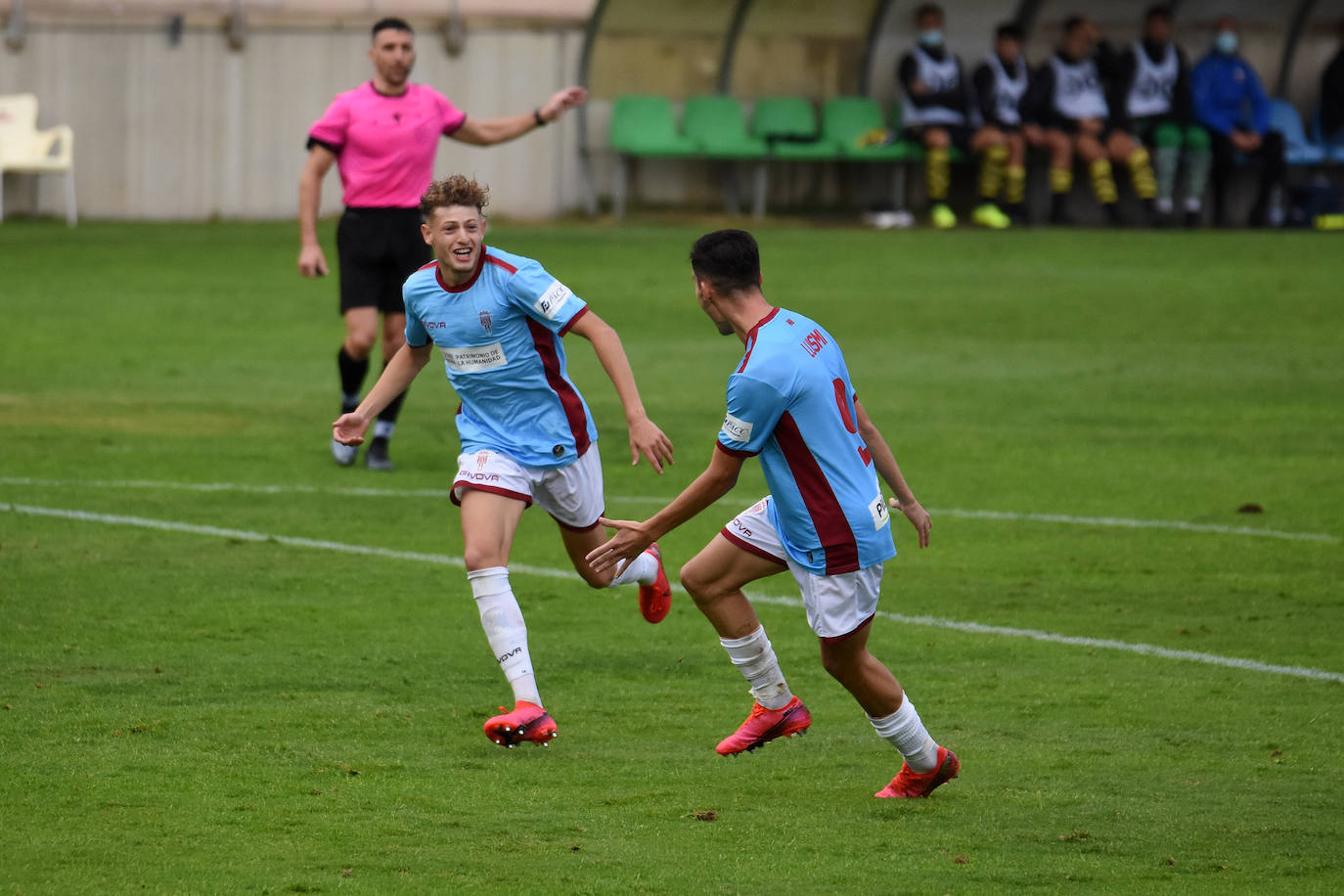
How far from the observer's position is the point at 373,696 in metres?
6.49

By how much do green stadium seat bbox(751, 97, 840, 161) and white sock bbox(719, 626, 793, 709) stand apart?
19.4m

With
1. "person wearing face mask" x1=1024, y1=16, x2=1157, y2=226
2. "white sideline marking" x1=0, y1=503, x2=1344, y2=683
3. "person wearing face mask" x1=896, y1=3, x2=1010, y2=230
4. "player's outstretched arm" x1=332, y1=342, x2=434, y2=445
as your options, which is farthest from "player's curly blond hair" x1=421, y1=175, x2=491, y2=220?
"person wearing face mask" x1=1024, y1=16, x2=1157, y2=226

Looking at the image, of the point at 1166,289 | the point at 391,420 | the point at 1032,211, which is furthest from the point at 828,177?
the point at 391,420

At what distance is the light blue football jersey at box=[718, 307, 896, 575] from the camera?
5211 mm

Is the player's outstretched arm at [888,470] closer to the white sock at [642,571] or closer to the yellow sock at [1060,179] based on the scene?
the white sock at [642,571]

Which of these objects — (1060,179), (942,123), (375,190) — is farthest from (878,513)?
(1060,179)

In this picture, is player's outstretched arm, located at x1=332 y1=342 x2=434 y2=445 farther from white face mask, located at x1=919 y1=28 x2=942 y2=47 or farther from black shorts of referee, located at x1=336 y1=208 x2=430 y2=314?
white face mask, located at x1=919 y1=28 x2=942 y2=47

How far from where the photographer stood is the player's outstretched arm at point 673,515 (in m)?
5.23

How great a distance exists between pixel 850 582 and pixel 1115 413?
8.41m

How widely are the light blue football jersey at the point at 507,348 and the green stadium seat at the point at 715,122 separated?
1877 centimetres

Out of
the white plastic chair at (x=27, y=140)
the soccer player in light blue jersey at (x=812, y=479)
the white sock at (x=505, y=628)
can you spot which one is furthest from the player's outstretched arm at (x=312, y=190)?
the white plastic chair at (x=27, y=140)

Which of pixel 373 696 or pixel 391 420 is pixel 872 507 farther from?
pixel 391 420

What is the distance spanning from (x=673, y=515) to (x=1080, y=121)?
20576 mm

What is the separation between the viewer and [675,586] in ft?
28.1
